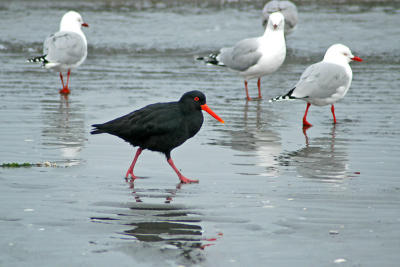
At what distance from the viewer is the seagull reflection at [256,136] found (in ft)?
26.7

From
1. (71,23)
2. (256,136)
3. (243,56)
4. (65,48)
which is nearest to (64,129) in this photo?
(256,136)

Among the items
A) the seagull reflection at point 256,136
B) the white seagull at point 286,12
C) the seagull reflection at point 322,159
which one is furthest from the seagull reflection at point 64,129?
the white seagull at point 286,12

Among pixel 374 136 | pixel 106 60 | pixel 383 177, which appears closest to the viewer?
pixel 383 177

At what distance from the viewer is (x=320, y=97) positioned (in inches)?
420

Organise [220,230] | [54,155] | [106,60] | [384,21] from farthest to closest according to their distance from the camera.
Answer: [384,21], [106,60], [54,155], [220,230]

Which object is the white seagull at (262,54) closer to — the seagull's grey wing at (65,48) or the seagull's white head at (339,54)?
the seagull's white head at (339,54)

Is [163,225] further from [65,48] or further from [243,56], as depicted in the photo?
[65,48]

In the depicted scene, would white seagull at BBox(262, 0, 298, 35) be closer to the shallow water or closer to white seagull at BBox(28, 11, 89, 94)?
the shallow water

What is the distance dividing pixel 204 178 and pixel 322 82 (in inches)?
168

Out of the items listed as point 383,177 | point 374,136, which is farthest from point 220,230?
point 374,136

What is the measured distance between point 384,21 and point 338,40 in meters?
4.90

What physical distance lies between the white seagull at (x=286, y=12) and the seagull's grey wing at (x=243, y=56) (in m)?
9.04

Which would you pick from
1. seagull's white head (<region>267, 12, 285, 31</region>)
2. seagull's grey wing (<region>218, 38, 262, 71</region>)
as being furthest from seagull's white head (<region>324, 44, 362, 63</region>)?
seagull's white head (<region>267, 12, 285, 31</region>)

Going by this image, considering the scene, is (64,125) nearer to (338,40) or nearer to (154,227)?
(154,227)
